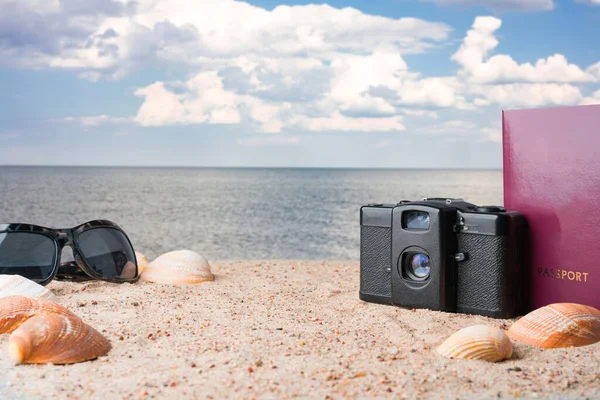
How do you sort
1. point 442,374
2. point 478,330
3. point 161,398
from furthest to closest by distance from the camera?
point 478,330 < point 442,374 < point 161,398

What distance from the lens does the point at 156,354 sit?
280 cm

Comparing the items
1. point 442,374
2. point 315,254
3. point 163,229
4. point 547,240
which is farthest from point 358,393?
point 163,229

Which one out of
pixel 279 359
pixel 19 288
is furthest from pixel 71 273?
pixel 279 359

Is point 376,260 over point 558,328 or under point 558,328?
over

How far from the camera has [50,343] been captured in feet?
8.75

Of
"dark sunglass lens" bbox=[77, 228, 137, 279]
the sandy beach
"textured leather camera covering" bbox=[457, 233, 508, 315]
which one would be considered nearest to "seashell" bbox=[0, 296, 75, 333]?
the sandy beach

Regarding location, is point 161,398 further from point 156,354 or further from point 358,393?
point 358,393

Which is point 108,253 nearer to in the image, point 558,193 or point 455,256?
point 455,256

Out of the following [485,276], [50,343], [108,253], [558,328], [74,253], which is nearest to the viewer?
[50,343]

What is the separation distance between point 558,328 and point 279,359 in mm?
1375

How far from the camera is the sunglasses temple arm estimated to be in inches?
180

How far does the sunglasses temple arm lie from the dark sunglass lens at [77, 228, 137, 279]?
0.69ft

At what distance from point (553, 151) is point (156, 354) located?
2495mm

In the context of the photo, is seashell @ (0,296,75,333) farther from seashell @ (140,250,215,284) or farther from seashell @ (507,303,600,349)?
seashell @ (507,303,600,349)
